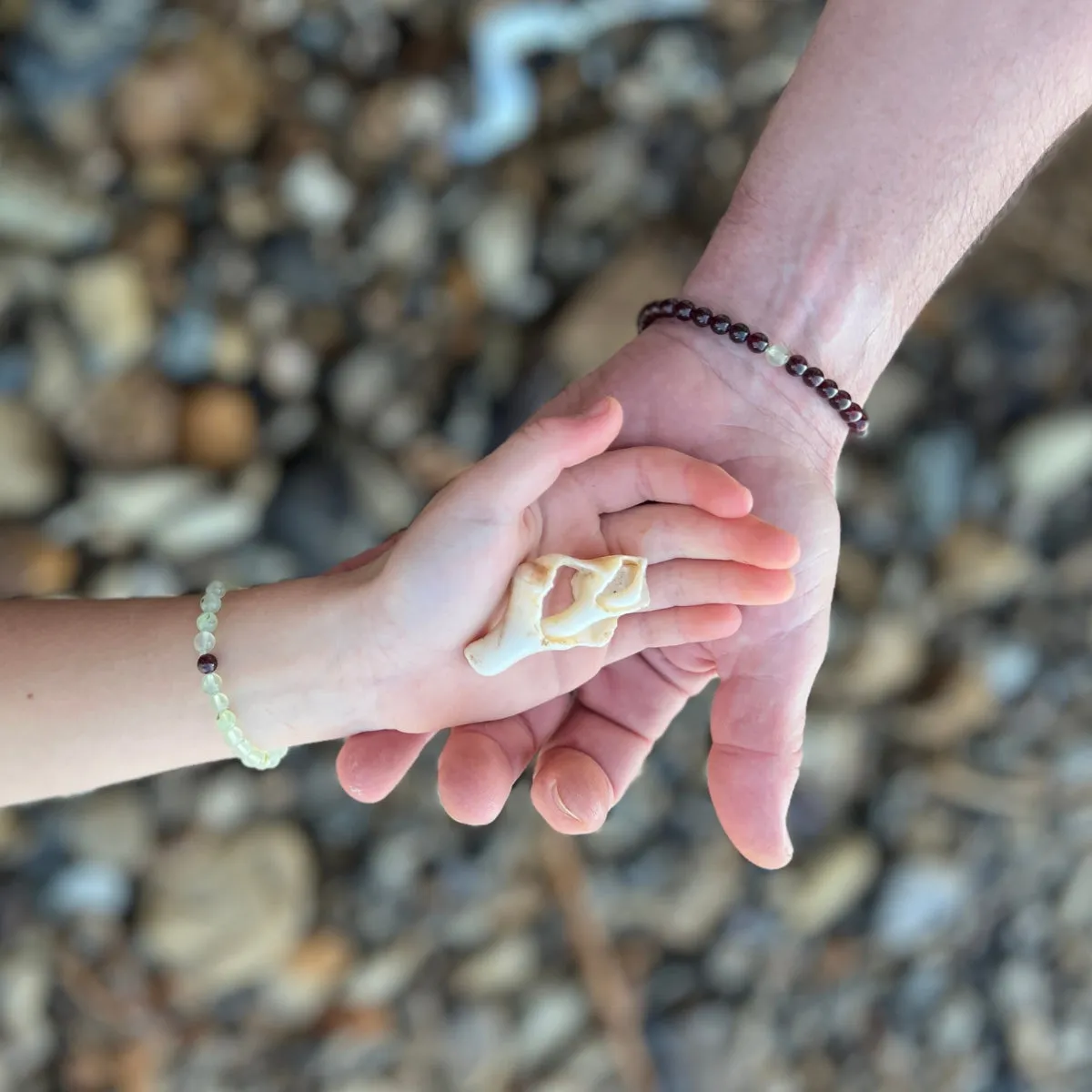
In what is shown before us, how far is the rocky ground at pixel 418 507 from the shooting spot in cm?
161

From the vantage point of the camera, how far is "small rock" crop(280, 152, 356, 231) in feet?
5.46

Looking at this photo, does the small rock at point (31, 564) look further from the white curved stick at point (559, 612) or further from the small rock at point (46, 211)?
the white curved stick at point (559, 612)

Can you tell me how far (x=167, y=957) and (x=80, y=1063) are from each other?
220mm

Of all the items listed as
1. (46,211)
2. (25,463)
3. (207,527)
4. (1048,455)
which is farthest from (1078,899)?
(46,211)

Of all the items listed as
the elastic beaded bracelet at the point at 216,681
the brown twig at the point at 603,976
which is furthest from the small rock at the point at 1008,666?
the elastic beaded bracelet at the point at 216,681

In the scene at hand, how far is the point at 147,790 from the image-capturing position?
5.54 feet

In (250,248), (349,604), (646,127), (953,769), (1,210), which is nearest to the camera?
(349,604)

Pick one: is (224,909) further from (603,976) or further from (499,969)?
(603,976)

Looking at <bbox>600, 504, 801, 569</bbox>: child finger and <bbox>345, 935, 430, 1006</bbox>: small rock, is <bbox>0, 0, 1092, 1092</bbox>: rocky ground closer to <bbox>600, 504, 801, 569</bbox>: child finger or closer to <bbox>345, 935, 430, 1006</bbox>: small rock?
<bbox>345, 935, 430, 1006</bbox>: small rock

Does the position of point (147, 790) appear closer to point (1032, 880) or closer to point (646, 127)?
point (646, 127)

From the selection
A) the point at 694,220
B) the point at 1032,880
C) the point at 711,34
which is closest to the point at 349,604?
the point at 694,220

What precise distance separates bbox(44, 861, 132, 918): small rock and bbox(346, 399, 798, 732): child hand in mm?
943

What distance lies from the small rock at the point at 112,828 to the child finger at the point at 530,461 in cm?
108

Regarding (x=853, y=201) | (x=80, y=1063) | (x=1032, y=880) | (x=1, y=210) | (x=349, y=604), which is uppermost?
(x=853, y=201)
